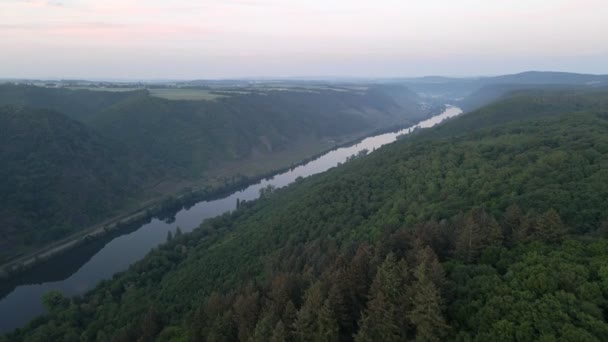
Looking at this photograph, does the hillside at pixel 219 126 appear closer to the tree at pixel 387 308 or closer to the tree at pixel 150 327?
the tree at pixel 150 327

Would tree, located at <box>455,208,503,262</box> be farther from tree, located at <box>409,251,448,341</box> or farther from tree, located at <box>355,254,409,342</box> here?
tree, located at <box>409,251,448,341</box>

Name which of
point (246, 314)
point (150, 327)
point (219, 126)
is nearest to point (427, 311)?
point (246, 314)

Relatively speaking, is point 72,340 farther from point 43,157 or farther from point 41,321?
point 43,157

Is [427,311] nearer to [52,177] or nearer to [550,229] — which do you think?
[550,229]

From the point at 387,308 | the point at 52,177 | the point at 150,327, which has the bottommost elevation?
the point at 52,177

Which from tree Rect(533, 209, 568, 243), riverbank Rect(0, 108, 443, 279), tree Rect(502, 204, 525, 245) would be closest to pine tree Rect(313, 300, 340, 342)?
tree Rect(502, 204, 525, 245)

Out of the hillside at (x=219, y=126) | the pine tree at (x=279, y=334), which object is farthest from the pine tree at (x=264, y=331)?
the hillside at (x=219, y=126)

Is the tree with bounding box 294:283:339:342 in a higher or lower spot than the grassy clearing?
lower
